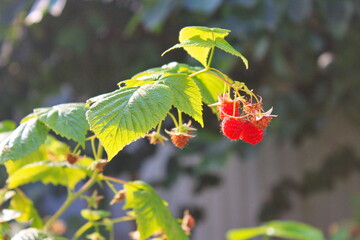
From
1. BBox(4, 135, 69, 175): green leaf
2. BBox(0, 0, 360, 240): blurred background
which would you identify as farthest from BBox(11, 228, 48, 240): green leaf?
BBox(0, 0, 360, 240): blurred background

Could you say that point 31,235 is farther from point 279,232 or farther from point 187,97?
point 279,232

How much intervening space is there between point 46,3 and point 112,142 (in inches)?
60.3

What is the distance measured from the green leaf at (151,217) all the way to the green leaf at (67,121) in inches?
5.2

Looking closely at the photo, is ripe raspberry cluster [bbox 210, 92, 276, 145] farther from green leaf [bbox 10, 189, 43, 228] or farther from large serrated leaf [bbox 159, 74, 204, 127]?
green leaf [bbox 10, 189, 43, 228]

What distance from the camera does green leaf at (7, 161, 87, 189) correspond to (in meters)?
0.80

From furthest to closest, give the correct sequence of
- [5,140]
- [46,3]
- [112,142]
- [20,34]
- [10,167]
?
[20,34] → [46,3] → [10,167] → [5,140] → [112,142]

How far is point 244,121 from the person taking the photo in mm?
642

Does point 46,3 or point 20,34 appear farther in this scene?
point 20,34

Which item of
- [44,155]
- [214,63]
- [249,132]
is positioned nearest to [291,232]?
[214,63]

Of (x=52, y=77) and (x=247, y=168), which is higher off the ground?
(x=52, y=77)

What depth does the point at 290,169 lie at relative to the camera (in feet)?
11.4

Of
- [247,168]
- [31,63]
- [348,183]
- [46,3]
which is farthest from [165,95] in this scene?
[348,183]

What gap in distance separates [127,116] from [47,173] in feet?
1.07

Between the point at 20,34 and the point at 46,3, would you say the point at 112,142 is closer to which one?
the point at 46,3
